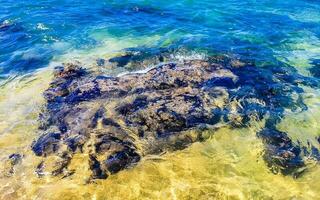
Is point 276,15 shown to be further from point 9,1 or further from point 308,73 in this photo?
point 9,1

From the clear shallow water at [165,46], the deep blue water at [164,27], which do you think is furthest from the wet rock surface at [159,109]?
the deep blue water at [164,27]

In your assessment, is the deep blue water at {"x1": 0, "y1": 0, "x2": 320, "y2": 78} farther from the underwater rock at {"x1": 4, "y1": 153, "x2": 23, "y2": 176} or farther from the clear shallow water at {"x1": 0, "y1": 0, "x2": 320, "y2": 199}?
the underwater rock at {"x1": 4, "y1": 153, "x2": 23, "y2": 176}

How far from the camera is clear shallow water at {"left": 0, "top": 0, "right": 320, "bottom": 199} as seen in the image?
8.08m

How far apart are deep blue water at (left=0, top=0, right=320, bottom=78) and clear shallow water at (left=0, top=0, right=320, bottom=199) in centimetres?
5

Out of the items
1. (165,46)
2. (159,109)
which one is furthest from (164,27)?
(159,109)

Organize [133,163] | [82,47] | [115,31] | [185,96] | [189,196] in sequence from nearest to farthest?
[189,196]
[133,163]
[185,96]
[82,47]
[115,31]

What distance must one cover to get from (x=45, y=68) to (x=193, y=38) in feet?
22.4

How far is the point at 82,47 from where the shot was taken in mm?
16172

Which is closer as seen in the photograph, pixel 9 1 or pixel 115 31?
pixel 115 31

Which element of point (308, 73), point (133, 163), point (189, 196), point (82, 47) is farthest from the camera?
point (82, 47)

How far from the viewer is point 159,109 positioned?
33.8 ft

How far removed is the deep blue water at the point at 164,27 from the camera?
51.5 feet

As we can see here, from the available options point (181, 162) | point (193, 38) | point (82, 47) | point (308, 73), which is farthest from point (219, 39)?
point (181, 162)

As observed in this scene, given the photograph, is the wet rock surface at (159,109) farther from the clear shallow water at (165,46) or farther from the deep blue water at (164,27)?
the deep blue water at (164,27)
